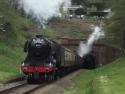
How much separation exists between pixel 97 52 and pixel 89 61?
6.04ft

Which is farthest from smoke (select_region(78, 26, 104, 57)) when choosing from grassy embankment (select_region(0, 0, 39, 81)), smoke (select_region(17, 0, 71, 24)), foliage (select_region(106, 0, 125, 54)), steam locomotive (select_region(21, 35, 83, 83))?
steam locomotive (select_region(21, 35, 83, 83))

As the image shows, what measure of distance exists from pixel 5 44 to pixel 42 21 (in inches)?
632

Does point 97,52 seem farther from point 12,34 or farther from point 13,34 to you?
point 12,34

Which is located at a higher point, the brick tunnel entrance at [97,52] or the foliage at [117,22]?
the foliage at [117,22]

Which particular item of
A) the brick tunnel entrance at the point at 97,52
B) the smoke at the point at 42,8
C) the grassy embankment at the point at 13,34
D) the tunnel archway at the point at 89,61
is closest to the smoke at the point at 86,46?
the brick tunnel entrance at the point at 97,52

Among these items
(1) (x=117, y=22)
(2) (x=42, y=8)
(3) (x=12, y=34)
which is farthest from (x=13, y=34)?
(2) (x=42, y=8)

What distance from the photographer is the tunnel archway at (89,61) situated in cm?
7425

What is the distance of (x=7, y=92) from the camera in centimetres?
2823

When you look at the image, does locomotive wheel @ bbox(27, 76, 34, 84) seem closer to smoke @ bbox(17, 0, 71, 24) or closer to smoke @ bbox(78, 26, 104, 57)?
smoke @ bbox(17, 0, 71, 24)

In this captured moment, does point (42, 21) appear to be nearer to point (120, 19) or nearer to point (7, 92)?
point (120, 19)

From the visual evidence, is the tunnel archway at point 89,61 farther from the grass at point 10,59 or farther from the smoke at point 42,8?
the smoke at point 42,8

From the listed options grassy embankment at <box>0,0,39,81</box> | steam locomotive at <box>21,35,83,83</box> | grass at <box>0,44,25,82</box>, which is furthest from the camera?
→ grassy embankment at <box>0,0,39,81</box>

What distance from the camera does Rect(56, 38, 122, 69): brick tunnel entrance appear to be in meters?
72.5

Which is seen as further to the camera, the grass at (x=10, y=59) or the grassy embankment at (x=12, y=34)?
the grassy embankment at (x=12, y=34)
